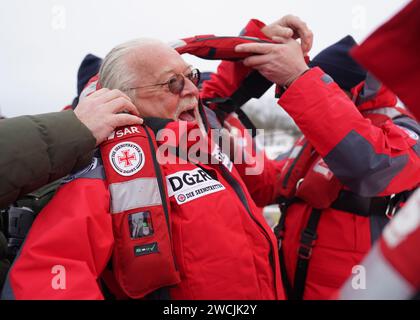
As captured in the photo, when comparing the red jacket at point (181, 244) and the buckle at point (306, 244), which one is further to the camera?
the buckle at point (306, 244)

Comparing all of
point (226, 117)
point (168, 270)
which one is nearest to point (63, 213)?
point (168, 270)

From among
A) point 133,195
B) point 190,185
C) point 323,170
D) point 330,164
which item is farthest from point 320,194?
point 133,195

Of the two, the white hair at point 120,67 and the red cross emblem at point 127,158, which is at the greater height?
the white hair at point 120,67

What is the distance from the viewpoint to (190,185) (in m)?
1.59

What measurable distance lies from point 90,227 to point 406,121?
1.80m

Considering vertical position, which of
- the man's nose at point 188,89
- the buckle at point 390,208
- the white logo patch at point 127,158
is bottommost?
the buckle at point 390,208

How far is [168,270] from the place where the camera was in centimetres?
141

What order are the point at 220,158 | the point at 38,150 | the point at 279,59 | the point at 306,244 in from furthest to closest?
the point at 306,244 < the point at 279,59 < the point at 220,158 < the point at 38,150

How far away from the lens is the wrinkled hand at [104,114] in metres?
1.45

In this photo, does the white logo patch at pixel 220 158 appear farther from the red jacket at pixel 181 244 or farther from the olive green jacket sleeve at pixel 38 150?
the olive green jacket sleeve at pixel 38 150

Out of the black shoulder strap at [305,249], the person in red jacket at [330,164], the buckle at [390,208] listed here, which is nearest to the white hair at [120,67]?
the person in red jacket at [330,164]

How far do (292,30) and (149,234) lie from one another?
4.71 feet

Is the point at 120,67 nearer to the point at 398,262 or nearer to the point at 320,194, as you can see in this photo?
the point at 320,194
